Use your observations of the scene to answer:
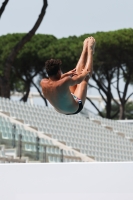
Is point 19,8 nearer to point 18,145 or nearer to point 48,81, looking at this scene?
point 18,145

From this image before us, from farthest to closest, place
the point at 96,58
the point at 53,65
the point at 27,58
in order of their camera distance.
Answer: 1. the point at 27,58
2. the point at 96,58
3. the point at 53,65

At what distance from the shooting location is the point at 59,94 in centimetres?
599

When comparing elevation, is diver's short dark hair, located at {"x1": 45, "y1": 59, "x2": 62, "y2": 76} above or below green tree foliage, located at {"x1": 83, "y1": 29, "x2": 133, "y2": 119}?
below

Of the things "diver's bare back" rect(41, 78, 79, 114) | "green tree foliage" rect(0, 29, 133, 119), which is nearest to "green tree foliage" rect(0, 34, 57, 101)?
"green tree foliage" rect(0, 29, 133, 119)

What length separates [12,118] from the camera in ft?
55.4

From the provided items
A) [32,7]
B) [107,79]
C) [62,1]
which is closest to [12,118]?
[107,79]

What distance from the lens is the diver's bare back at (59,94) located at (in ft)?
19.6

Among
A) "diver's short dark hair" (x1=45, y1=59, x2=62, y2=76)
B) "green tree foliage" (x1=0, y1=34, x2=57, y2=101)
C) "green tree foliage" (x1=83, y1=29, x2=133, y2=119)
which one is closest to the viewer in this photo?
"diver's short dark hair" (x1=45, y1=59, x2=62, y2=76)

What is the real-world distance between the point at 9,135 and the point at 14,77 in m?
23.8

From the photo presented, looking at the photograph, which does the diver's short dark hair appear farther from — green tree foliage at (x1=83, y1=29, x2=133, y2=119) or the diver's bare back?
green tree foliage at (x1=83, y1=29, x2=133, y2=119)

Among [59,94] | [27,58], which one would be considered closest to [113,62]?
[27,58]

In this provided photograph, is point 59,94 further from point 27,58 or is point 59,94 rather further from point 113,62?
point 27,58

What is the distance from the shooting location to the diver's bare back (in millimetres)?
5980

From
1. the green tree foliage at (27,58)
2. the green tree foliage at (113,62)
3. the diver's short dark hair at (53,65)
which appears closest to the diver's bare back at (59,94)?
the diver's short dark hair at (53,65)
